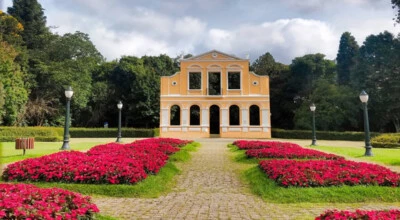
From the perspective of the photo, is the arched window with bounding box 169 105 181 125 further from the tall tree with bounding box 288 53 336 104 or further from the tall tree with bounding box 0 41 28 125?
the tall tree with bounding box 0 41 28 125

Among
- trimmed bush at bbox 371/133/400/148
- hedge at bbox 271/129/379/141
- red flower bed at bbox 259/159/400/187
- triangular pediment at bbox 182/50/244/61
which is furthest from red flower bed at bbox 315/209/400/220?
triangular pediment at bbox 182/50/244/61

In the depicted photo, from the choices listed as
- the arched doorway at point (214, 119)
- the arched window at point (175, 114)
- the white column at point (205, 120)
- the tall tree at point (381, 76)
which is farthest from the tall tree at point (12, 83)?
the tall tree at point (381, 76)

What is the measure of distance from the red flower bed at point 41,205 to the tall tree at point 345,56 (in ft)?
129

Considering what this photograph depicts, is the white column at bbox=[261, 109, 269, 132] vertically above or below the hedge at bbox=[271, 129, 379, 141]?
above

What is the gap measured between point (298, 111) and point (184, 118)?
44.0ft

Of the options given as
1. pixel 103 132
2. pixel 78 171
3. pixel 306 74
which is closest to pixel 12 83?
pixel 103 132

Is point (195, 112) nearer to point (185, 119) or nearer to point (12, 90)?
point (185, 119)

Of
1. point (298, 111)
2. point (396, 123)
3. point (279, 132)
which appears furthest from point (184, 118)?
point (396, 123)

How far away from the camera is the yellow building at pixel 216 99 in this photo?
34375 mm

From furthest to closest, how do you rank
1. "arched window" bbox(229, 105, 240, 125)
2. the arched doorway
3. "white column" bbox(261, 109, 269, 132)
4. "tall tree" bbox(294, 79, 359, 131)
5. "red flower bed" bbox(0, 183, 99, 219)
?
1. "arched window" bbox(229, 105, 240, 125)
2. the arched doorway
3. "white column" bbox(261, 109, 269, 132)
4. "tall tree" bbox(294, 79, 359, 131)
5. "red flower bed" bbox(0, 183, 99, 219)

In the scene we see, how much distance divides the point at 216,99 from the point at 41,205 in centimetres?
3190

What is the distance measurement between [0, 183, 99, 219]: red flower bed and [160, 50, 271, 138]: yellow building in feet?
97.2

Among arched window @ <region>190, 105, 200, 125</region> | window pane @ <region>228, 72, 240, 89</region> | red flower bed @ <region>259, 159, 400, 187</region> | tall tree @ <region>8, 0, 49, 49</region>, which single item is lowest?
red flower bed @ <region>259, 159, 400, 187</region>

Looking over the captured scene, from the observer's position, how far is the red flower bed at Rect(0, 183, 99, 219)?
3.49 metres
